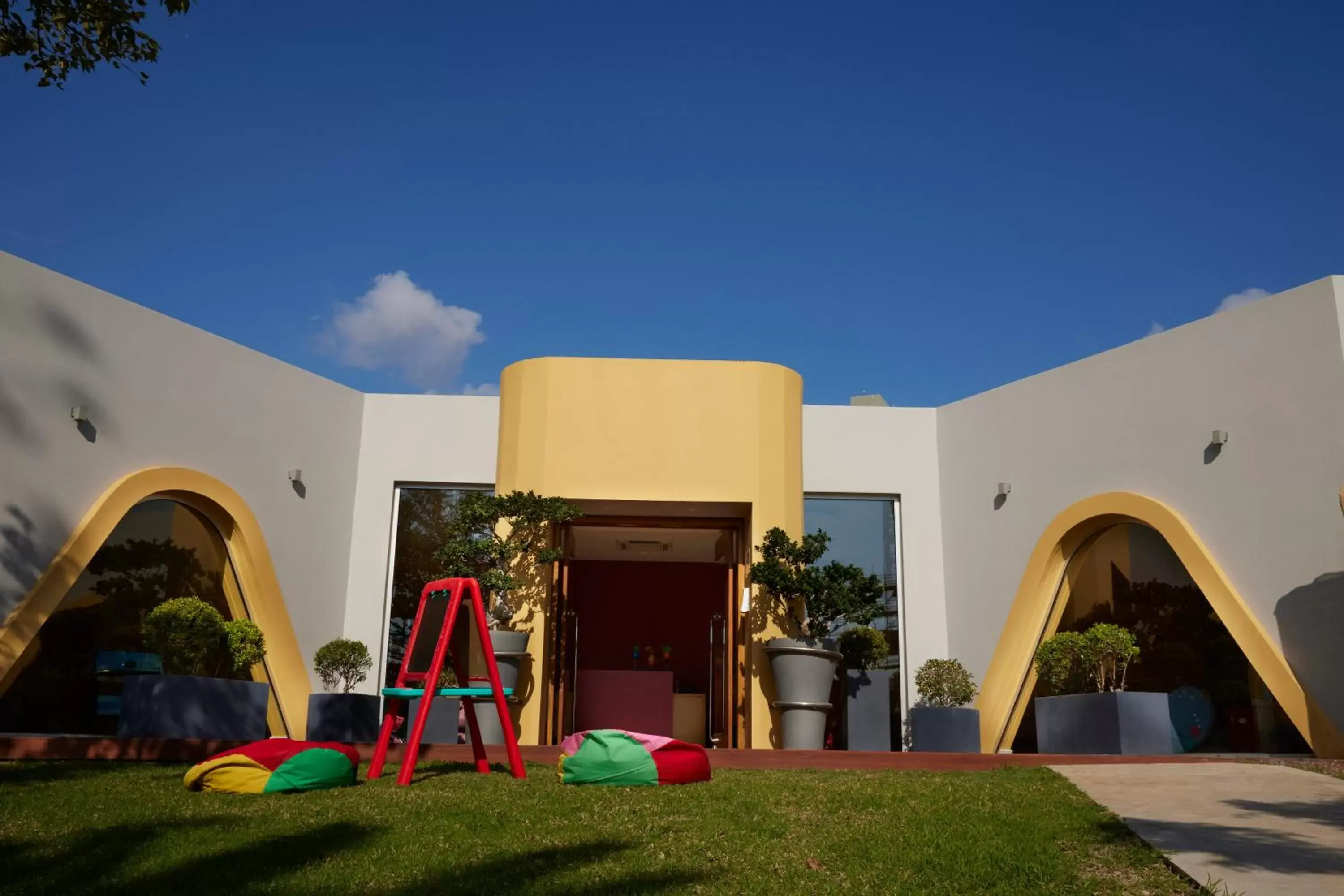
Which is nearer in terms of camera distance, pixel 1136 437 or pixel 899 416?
pixel 1136 437

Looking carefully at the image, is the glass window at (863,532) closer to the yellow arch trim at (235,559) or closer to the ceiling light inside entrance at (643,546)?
the ceiling light inside entrance at (643,546)

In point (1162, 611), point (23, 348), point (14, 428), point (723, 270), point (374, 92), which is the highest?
point (374, 92)

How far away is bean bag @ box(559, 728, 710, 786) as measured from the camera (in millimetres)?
6664

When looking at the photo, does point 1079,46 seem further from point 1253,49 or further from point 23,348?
point 23,348

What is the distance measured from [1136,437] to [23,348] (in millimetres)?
10875

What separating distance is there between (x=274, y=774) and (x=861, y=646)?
8526 mm

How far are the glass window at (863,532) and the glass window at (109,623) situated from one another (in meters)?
7.52

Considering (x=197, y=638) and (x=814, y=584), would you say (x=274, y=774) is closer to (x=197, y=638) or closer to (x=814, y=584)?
(x=197, y=638)

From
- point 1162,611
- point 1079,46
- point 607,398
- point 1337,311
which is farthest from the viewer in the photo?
point 607,398

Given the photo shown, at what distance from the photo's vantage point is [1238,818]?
206 inches

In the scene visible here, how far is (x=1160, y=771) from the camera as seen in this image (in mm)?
7516

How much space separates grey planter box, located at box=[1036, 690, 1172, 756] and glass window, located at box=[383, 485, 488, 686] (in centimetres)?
775

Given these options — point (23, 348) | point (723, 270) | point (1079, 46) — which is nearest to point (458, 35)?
point (723, 270)

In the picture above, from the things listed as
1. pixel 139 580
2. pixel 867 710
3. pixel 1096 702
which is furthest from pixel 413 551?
pixel 1096 702
